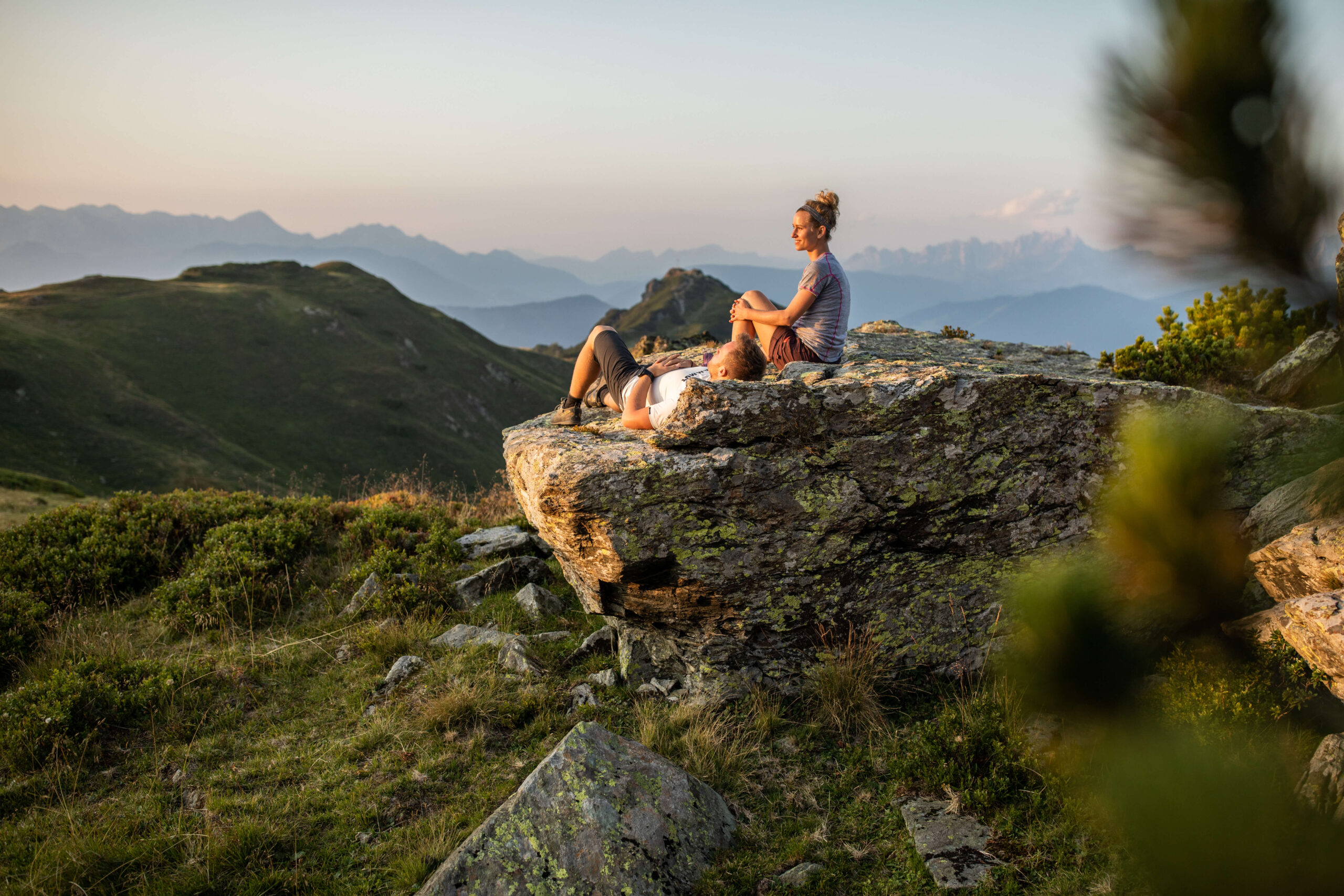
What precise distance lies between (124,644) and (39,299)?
156m

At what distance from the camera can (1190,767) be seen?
2953mm

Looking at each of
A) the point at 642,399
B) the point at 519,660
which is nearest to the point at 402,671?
the point at 519,660

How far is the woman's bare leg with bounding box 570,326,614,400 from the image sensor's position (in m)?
9.52

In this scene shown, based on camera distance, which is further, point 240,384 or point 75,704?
point 240,384

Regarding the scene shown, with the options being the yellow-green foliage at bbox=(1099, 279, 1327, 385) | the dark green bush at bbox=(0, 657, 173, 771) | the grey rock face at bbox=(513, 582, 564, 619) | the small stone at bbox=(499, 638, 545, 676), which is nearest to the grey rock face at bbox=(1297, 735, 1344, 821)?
the small stone at bbox=(499, 638, 545, 676)

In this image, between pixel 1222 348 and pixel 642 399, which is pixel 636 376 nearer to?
pixel 642 399

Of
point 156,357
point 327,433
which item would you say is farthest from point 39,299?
point 327,433

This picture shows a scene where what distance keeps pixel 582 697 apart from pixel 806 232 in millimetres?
6603

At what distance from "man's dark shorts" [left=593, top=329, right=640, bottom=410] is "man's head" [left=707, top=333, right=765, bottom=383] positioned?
5.25 ft

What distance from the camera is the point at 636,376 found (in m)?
8.77

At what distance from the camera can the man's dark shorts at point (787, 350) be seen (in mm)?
9031

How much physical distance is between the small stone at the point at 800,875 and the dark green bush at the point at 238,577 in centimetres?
800

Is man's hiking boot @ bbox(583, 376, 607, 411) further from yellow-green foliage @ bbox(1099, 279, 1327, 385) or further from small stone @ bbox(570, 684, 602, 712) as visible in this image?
yellow-green foliage @ bbox(1099, 279, 1327, 385)

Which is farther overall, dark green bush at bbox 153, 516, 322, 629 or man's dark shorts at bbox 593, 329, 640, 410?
dark green bush at bbox 153, 516, 322, 629
